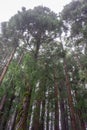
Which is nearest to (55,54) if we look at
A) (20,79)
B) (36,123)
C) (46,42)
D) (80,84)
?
(46,42)

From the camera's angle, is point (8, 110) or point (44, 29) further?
point (8, 110)

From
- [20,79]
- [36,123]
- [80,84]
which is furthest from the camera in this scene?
[80,84]

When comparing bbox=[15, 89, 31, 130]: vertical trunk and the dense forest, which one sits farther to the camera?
the dense forest

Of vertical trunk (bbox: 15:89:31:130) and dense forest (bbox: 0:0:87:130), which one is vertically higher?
dense forest (bbox: 0:0:87:130)

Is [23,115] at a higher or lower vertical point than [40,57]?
lower

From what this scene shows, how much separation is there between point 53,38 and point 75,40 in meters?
2.56

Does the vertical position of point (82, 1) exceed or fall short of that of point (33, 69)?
it exceeds it

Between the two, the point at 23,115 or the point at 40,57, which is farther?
the point at 40,57

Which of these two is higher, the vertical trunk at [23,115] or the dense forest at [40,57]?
the dense forest at [40,57]

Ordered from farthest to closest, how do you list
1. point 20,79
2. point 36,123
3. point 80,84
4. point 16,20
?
point 80,84 < point 36,123 < point 16,20 < point 20,79

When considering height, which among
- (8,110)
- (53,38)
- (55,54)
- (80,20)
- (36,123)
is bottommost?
(36,123)

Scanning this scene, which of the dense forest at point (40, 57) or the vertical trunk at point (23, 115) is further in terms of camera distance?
the dense forest at point (40, 57)

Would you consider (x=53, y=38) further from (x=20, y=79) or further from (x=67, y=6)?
(x=20, y=79)

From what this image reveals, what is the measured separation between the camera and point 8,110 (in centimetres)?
1584
